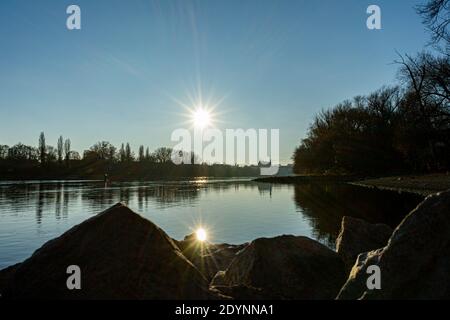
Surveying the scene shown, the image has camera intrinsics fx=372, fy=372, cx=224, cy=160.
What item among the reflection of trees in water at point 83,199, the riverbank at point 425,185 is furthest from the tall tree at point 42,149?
the riverbank at point 425,185

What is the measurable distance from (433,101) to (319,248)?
136ft

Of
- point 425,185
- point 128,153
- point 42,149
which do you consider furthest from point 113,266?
point 128,153

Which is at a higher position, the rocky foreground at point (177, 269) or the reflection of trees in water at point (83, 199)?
the rocky foreground at point (177, 269)

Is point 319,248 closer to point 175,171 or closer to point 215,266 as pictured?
point 215,266

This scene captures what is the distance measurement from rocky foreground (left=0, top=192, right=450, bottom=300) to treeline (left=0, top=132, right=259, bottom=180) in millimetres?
127312

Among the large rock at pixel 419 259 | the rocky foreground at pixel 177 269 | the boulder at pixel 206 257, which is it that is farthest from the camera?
the boulder at pixel 206 257

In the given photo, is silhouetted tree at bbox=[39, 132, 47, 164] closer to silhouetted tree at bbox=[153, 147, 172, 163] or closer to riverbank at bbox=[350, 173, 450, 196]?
silhouetted tree at bbox=[153, 147, 172, 163]

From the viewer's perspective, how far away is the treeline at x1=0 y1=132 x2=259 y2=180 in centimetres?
12912

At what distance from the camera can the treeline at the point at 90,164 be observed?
5084 inches

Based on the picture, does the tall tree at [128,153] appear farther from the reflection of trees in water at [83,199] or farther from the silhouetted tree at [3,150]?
the reflection of trees in water at [83,199]

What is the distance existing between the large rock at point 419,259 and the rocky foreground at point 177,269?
0.01m

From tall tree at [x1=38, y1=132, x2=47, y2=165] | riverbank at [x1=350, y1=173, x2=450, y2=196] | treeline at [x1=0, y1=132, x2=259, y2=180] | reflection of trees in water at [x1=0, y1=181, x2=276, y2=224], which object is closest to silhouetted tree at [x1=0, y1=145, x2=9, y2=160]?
treeline at [x1=0, y1=132, x2=259, y2=180]

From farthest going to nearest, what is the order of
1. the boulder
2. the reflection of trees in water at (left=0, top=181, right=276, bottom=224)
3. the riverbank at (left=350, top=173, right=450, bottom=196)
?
the riverbank at (left=350, top=173, right=450, bottom=196) → the reflection of trees in water at (left=0, top=181, right=276, bottom=224) → the boulder
